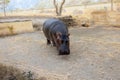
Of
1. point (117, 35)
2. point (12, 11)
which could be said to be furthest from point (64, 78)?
point (12, 11)

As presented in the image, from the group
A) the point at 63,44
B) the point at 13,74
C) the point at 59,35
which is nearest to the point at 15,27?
the point at 59,35

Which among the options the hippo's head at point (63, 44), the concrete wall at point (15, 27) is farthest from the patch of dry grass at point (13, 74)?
the concrete wall at point (15, 27)

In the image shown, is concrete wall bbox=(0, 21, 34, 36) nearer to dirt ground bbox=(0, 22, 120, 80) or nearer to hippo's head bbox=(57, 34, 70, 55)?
dirt ground bbox=(0, 22, 120, 80)

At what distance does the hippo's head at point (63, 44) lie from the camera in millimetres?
9570

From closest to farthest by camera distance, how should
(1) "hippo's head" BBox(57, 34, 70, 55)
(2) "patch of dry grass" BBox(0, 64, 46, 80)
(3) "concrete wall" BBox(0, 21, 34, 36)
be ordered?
(2) "patch of dry grass" BBox(0, 64, 46, 80), (1) "hippo's head" BBox(57, 34, 70, 55), (3) "concrete wall" BBox(0, 21, 34, 36)

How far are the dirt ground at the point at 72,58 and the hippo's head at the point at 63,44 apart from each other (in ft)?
0.55

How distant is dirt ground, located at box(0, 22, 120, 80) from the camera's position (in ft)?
25.3

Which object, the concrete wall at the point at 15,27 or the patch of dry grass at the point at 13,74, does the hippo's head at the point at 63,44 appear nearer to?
the patch of dry grass at the point at 13,74

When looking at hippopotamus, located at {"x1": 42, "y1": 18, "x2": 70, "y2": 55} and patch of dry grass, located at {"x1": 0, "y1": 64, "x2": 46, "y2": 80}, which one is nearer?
patch of dry grass, located at {"x1": 0, "y1": 64, "x2": 46, "y2": 80}

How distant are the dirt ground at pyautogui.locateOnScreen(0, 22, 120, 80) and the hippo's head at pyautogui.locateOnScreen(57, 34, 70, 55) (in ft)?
0.55

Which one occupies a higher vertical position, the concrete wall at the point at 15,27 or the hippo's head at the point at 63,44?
the hippo's head at the point at 63,44

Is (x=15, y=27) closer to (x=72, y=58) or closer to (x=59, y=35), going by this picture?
(x=59, y=35)

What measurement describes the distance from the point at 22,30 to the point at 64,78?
31.5 feet

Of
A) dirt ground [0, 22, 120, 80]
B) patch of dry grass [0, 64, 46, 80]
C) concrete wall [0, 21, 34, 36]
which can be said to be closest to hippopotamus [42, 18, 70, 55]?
dirt ground [0, 22, 120, 80]
